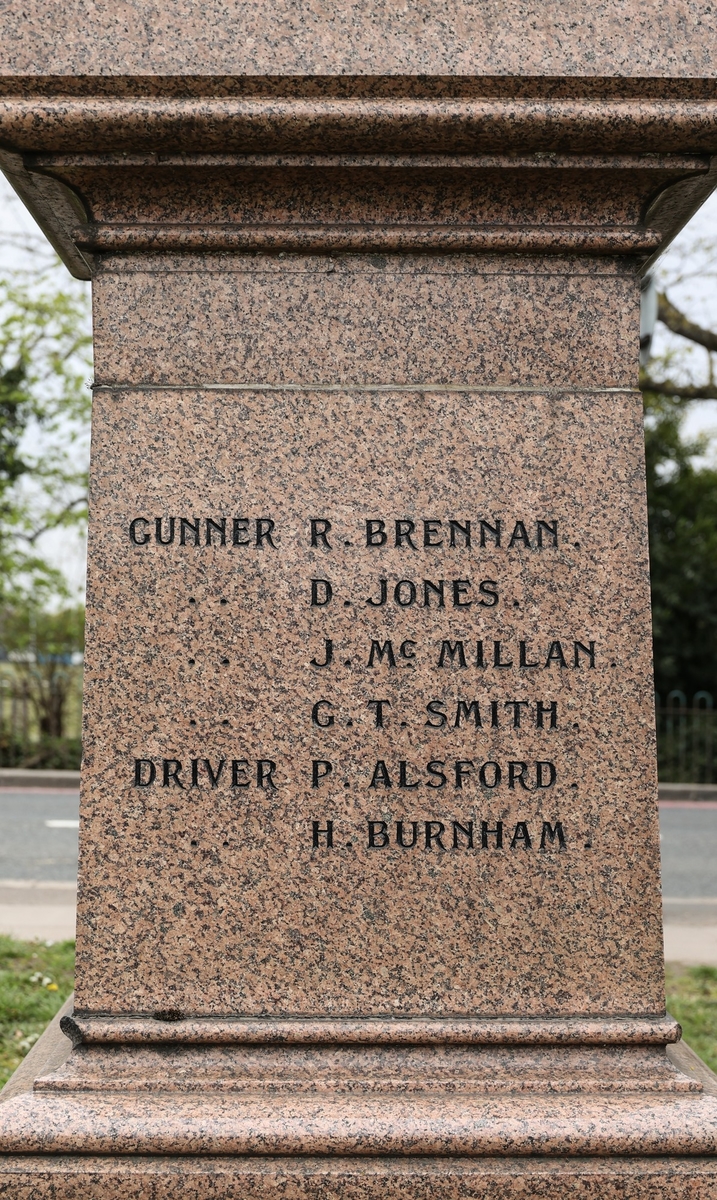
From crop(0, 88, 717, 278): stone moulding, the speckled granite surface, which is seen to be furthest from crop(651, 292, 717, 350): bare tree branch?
the speckled granite surface

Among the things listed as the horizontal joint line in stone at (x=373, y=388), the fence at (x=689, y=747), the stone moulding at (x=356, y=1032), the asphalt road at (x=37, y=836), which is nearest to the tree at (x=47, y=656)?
the asphalt road at (x=37, y=836)

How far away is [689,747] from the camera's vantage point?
52.4ft

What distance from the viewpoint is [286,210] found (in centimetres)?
256

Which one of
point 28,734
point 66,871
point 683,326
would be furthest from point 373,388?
point 28,734

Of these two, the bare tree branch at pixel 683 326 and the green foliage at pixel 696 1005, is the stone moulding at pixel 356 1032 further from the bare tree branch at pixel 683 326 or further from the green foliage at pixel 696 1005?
the bare tree branch at pixel 683 326

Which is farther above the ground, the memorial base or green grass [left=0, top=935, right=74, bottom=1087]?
the memorial base

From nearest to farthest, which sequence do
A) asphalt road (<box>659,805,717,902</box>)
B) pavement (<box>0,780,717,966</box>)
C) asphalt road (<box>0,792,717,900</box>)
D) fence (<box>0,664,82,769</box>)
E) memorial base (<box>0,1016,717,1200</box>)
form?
memorial base (<box>0,1016,717,1200</box>), pavement (<box>0,780,717,966</box>), asphalt road (<box>659,805,717,902</box>), asphalt road (<box>0,792,717,900</box>), fence (<box>0,664,82,769</box>)

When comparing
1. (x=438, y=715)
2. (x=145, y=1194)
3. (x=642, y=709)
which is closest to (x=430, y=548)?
(x=438, y=715)

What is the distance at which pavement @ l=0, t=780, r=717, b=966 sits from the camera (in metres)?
6.61

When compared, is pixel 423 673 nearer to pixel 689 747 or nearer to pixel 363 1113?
pixel 363 1113

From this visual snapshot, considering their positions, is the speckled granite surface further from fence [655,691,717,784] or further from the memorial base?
fence [655,691,717,784]

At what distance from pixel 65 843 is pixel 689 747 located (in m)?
9.60

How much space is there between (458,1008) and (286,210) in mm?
1903

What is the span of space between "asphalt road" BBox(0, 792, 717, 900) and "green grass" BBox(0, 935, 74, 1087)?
270 cm
